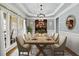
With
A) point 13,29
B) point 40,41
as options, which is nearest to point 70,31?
point 40,41

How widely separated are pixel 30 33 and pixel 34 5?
44 cm

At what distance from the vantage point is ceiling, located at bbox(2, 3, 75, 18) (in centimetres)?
260

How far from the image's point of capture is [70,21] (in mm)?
2709

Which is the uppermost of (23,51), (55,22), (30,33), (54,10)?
(54,10)

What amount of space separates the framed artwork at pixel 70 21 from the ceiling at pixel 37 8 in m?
0.17

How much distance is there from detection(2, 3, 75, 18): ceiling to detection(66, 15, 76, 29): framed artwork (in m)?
0.17

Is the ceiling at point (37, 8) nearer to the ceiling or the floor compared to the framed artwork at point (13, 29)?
nearer to the ceiling

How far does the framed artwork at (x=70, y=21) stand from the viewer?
2.67m

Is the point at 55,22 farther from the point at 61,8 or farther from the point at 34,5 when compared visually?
the point at 34,5

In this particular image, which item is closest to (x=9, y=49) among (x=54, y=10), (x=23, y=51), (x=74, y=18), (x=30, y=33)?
(x=23, y=51)

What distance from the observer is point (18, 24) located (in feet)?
8.94

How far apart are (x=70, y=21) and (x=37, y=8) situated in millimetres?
571

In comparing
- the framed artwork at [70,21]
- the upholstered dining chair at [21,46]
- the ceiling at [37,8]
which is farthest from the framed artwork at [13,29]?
the framed artwork at [70,21]

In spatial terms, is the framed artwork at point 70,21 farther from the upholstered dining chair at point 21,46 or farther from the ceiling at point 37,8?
the upholstered dining chair at point 21,46
